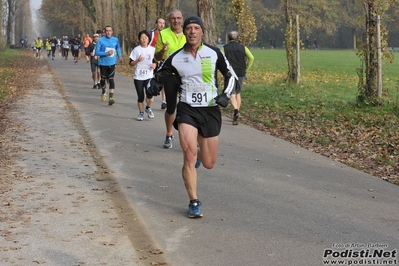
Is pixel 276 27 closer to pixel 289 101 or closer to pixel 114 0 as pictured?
pixel 114 0

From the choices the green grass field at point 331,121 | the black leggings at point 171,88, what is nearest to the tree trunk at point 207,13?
the green grass field at point 331,121

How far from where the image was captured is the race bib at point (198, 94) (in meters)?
7.41

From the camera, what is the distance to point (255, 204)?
7730mm

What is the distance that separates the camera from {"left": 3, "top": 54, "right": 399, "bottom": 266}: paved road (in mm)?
6023

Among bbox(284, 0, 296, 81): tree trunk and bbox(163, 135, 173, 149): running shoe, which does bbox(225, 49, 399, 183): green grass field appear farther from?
bbox(163, 135, 173, 149): running shoe

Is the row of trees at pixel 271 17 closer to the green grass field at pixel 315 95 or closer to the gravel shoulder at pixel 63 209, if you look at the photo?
the green grass field at pixel 315 95

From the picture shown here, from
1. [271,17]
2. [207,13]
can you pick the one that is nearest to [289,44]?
Answer: [207,13]

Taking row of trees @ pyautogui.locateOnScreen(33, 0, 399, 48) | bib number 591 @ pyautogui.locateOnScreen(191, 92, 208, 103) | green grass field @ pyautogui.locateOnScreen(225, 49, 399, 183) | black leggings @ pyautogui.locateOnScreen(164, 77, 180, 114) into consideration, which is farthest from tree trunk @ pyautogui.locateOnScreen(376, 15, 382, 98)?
row of trees @ pyautogui.locateOnScreen(33, 0, 399, 48)

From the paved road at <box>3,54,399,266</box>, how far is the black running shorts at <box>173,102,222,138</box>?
2.59 feet

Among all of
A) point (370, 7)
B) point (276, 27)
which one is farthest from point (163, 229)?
point (276, 27)

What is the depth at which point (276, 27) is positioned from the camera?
323ft

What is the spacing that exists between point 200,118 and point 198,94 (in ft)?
0.80

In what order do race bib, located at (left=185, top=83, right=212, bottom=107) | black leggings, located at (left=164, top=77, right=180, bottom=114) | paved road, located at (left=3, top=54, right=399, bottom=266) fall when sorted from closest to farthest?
paved road, located at (left=3, top=54, right=399, bottom=266)
race bib, located at (left=185, top=83, right=212, bottom=107)
black leggings, located at (left=164, top=77, right=180, bottom=114)

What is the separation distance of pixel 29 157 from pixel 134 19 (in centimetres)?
3712
